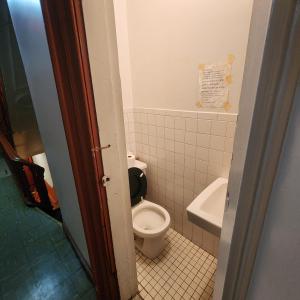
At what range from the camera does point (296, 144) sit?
300mm

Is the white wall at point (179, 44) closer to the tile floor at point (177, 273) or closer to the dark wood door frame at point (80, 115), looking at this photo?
the dark wood door frame at point (80, 115)

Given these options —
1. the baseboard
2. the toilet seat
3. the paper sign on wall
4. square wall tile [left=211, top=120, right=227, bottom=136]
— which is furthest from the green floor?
the paper sign on wall

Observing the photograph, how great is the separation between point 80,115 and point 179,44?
3.32 ft

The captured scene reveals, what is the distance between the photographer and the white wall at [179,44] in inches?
44.3

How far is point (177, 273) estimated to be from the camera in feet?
4.91

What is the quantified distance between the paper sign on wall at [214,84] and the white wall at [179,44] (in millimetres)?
40

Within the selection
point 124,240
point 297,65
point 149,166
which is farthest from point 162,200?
point 297,65

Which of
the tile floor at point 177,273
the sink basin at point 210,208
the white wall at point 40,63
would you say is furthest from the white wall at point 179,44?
the tile floor at point 177,273

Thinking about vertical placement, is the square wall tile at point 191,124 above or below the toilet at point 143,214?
above

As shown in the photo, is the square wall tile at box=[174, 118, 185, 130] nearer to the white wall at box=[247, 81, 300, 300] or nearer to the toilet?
the toilet

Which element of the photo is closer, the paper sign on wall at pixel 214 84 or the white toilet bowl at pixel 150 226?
the paper sign on wall at pixel 214 84

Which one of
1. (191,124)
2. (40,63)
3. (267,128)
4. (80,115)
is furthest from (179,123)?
(267,128)

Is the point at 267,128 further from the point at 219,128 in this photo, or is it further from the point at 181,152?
the point at 181,152

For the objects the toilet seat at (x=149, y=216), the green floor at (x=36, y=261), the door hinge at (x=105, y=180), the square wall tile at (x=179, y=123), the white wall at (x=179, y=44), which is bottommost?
the green floor at (x=36, y=261)
